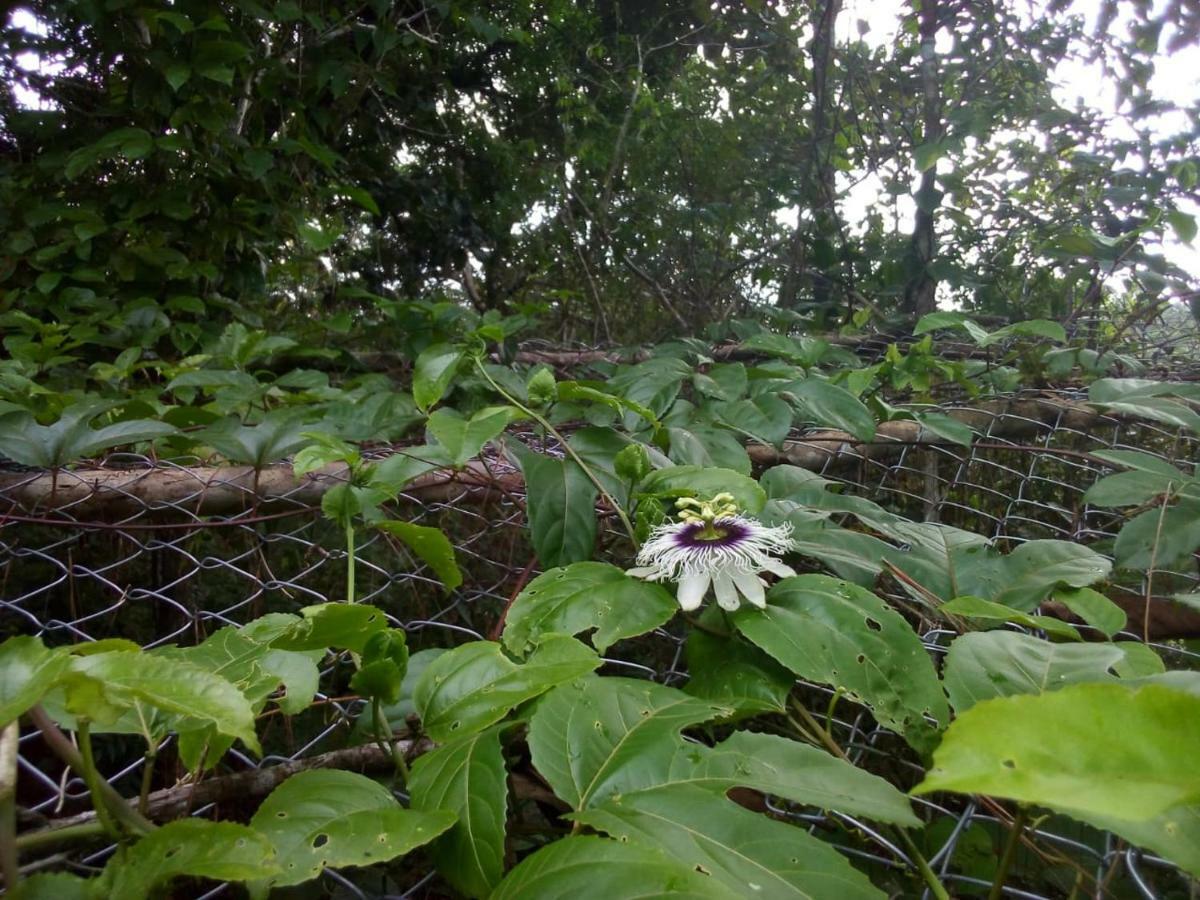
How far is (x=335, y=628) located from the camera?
47 centimetres

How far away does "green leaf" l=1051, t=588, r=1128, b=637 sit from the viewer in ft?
1.94

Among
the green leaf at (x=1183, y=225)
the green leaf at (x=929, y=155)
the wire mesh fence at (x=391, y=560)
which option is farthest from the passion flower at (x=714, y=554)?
the green leaf at (x=929, y=155)

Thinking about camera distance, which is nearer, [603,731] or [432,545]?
[603,731]

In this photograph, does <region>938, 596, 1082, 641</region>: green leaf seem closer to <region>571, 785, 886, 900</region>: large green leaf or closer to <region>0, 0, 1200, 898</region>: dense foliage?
<region>0, 0, 1200, 898</region>: dense foliage

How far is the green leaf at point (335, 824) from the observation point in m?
0.37

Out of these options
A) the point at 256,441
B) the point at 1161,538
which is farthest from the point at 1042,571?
the point at 256,441

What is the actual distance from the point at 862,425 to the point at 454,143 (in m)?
2.41

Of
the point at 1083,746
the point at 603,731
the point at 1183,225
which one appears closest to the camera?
the point at 1083,746

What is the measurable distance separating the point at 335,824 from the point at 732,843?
0.21 m

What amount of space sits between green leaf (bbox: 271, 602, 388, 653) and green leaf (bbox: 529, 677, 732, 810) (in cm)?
12

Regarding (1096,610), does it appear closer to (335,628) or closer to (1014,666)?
(1014,666)

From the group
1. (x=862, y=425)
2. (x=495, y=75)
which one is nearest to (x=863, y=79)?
(x=495, y=75)

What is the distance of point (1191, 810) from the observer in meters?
0.31

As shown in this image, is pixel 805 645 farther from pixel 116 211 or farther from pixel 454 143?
pixel 454 143
